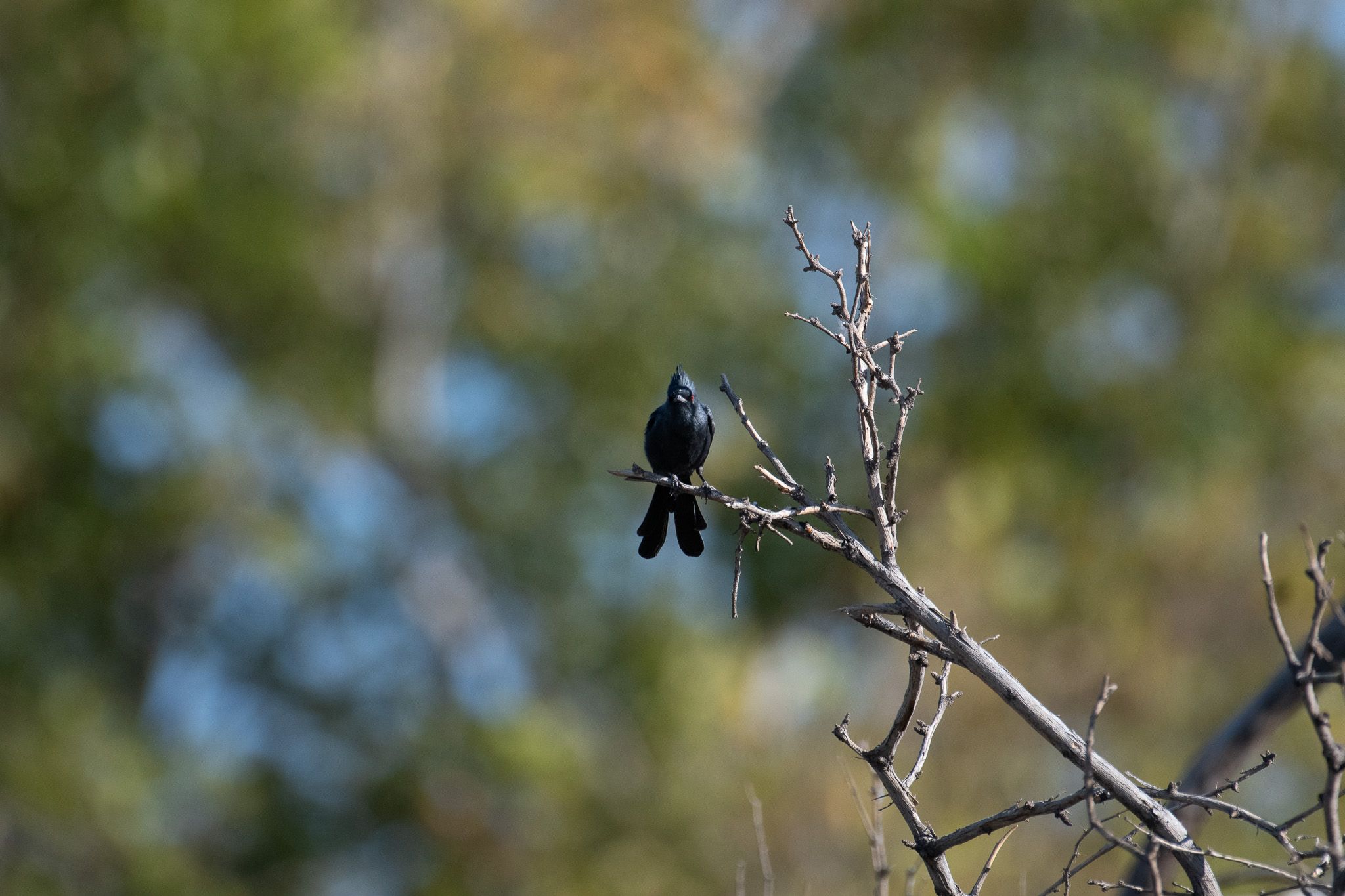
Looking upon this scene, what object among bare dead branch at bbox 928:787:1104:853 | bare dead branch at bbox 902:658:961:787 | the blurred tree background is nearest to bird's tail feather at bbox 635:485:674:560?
bare dead branch at bbox 902:658:961:787

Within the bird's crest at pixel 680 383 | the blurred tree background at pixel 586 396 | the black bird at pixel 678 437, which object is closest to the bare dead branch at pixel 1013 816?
the black bird at pixel 678 437

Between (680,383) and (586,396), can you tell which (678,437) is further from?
(586,396)

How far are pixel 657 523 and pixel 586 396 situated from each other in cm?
→ 944

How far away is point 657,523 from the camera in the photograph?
5363 millimetres

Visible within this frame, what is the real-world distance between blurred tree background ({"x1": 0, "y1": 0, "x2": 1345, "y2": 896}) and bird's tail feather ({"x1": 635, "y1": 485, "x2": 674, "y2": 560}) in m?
7.01

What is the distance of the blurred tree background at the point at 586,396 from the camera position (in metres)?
12.6

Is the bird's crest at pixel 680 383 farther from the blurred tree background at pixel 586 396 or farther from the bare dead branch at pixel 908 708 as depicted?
the blurred tree background at pixel 586 396

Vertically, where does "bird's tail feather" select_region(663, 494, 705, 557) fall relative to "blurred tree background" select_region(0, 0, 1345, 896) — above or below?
below

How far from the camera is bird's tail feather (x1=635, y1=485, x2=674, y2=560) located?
522cm

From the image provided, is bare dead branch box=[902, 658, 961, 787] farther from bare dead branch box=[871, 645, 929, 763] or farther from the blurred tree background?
the blurred tree background

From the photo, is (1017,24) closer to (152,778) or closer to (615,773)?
(615,773)

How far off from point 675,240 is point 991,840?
23.2 feet

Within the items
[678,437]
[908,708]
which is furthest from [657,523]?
[908,708]

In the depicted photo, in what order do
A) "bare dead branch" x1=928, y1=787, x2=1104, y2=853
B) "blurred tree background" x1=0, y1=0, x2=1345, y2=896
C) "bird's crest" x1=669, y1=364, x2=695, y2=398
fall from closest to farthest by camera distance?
"bare dead branch" x1=928, y1=787, x2=1104, y2=853 → "bird's crest" x1=669, y1=364, x2=695, y2=398 → "blurred tree background" x1=0, y1=0, x2=1345, y2=896
